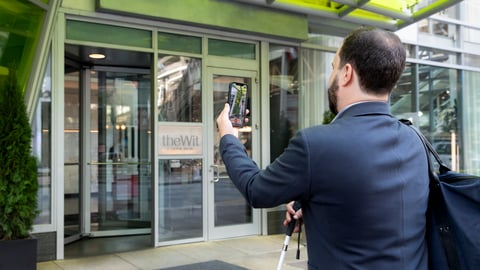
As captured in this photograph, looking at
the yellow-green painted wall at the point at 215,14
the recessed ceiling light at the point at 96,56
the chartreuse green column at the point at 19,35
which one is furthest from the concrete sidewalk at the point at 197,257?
the yellow-green painted wall at the point at 215,14

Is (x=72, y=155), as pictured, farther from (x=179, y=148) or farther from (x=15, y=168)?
(x=15, y=168)

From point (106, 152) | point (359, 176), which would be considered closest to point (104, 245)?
point (106, 152)

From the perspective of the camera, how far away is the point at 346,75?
1.34 metres

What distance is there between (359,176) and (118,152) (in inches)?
274

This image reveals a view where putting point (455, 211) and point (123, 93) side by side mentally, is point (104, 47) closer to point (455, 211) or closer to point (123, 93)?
point (123, 93)

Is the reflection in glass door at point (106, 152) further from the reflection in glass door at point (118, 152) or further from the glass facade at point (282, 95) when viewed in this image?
the glass facade at point (282, 95)

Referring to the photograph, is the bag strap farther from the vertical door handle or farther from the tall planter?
the vertical door handle

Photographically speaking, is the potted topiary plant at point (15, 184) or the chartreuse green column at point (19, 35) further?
the chartreuse green column at point (19, 35)

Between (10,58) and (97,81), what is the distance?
2343 millimetres

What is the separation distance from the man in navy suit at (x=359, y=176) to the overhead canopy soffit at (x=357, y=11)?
5.65m

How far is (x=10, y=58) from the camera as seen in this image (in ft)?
17.3

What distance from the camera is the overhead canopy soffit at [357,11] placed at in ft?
22.7

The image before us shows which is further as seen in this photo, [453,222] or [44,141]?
[44,141]

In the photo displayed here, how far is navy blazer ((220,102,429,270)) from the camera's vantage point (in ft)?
4.04
